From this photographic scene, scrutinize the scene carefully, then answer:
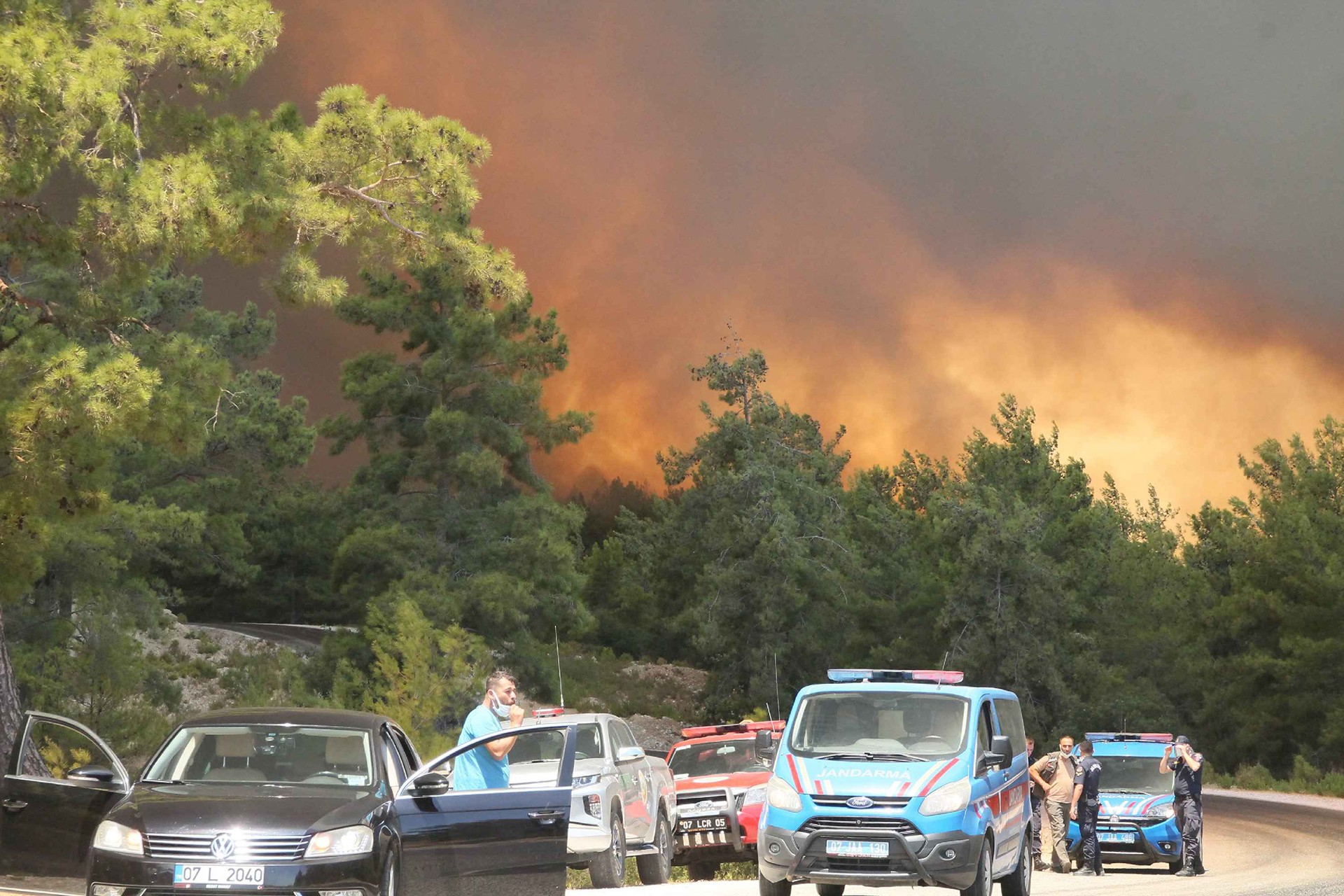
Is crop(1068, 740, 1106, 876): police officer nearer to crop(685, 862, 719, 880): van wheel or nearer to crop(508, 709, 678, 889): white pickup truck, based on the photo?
crop(685, 862, 719, 880): van wheel

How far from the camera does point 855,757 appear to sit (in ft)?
44.5

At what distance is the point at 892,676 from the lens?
15211 mm

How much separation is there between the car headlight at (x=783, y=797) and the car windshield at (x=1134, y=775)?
11.8 m

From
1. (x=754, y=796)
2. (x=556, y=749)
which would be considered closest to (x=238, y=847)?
(x=556, y=749)

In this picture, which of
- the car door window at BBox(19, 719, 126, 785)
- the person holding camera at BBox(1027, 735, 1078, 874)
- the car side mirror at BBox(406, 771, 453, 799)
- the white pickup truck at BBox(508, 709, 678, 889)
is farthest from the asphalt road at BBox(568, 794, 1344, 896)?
the car door window at BBox(19, 719, 126, 785)

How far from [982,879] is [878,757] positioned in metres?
1.36

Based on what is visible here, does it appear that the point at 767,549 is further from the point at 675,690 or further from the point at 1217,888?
the point at 1217,888

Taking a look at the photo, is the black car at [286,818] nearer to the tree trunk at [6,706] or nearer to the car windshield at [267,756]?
the car windshield at [267,756]

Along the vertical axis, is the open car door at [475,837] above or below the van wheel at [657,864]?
above

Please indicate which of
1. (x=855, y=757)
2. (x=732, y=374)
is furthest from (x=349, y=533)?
(x=855, y=757)

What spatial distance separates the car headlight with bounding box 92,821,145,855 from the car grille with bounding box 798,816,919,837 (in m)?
5.77

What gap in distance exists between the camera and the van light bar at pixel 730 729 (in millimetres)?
21766

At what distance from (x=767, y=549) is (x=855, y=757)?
5811 cm

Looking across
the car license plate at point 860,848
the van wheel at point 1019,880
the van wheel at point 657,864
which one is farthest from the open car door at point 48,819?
the van wheel at point 1019,880
